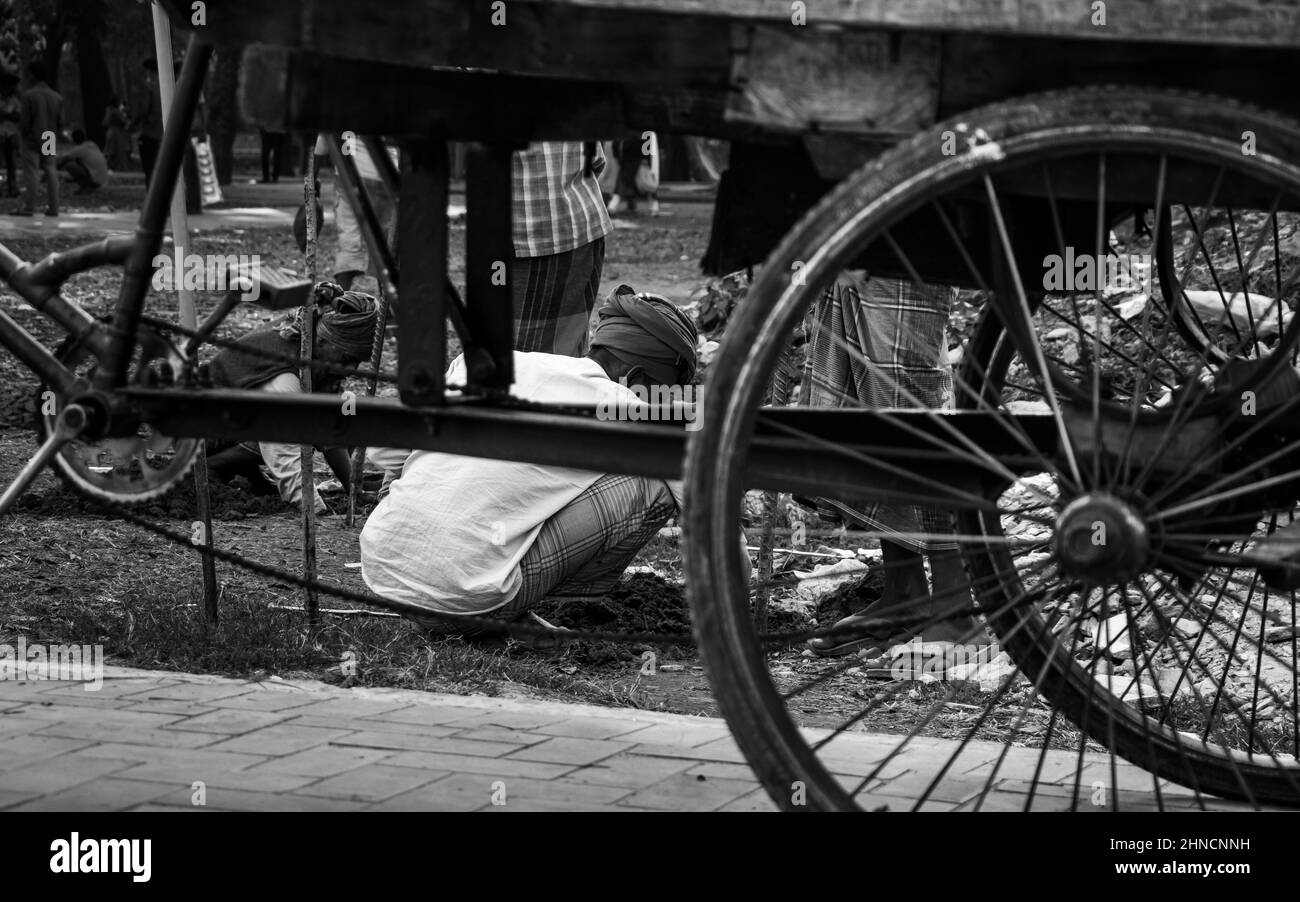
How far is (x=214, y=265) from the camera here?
11.0 ft

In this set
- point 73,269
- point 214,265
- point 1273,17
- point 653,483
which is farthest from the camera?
point 653,483

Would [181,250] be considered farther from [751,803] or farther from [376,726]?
[751,803]

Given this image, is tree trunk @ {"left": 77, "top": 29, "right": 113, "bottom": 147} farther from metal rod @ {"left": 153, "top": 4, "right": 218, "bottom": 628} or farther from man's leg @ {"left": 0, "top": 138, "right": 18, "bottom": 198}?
metal rod @ {"left": 153, "top": 4, "right": 218, "bottom": 628}

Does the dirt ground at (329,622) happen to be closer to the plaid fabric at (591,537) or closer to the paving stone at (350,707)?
the plaid fabric at (591,537)

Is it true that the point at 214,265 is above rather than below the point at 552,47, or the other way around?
below

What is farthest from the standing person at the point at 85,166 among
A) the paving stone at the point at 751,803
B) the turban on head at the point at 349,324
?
the paving stone at the point at 751,803

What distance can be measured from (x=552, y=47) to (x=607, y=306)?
2761 mm

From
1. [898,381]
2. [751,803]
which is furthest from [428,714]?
[898,381]

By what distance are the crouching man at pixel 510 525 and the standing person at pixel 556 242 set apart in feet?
3.10

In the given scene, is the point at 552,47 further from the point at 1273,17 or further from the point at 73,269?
the point at 73,269

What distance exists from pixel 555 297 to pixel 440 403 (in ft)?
10.1

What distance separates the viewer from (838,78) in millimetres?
2230
